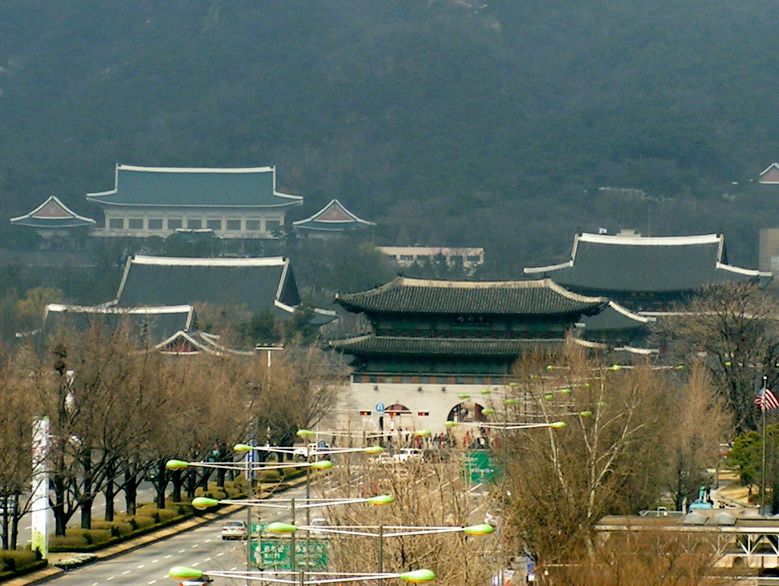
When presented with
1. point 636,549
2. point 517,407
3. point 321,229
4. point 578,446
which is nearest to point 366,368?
point 517,407

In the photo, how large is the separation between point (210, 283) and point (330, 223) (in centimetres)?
3921

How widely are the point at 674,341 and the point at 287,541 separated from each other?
2694 inches

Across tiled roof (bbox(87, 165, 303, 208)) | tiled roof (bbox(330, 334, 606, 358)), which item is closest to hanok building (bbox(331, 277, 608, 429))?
tiled roof (bbox(330, 334, 606, 358))

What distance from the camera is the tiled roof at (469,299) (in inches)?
3989

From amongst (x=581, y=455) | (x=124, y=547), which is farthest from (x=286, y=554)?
(x=124, y=547)

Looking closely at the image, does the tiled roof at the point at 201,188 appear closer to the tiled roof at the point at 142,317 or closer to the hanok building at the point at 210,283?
the hanok building at the point at 210,283

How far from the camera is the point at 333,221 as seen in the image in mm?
186625

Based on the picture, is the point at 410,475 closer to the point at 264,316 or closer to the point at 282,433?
the point at 282,433

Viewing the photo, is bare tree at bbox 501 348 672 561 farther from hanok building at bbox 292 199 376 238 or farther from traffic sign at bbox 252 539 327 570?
hanok building at bbox 292 199 376 238

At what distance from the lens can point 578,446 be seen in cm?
6016

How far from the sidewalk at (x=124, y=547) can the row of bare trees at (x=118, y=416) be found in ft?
3.88

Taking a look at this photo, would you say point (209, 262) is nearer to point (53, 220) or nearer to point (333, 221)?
point (53, 220)

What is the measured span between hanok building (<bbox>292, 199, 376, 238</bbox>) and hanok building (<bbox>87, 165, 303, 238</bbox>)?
237 cm

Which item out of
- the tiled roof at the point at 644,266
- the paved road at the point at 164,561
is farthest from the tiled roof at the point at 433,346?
the tiled roof at the point at 644,266
